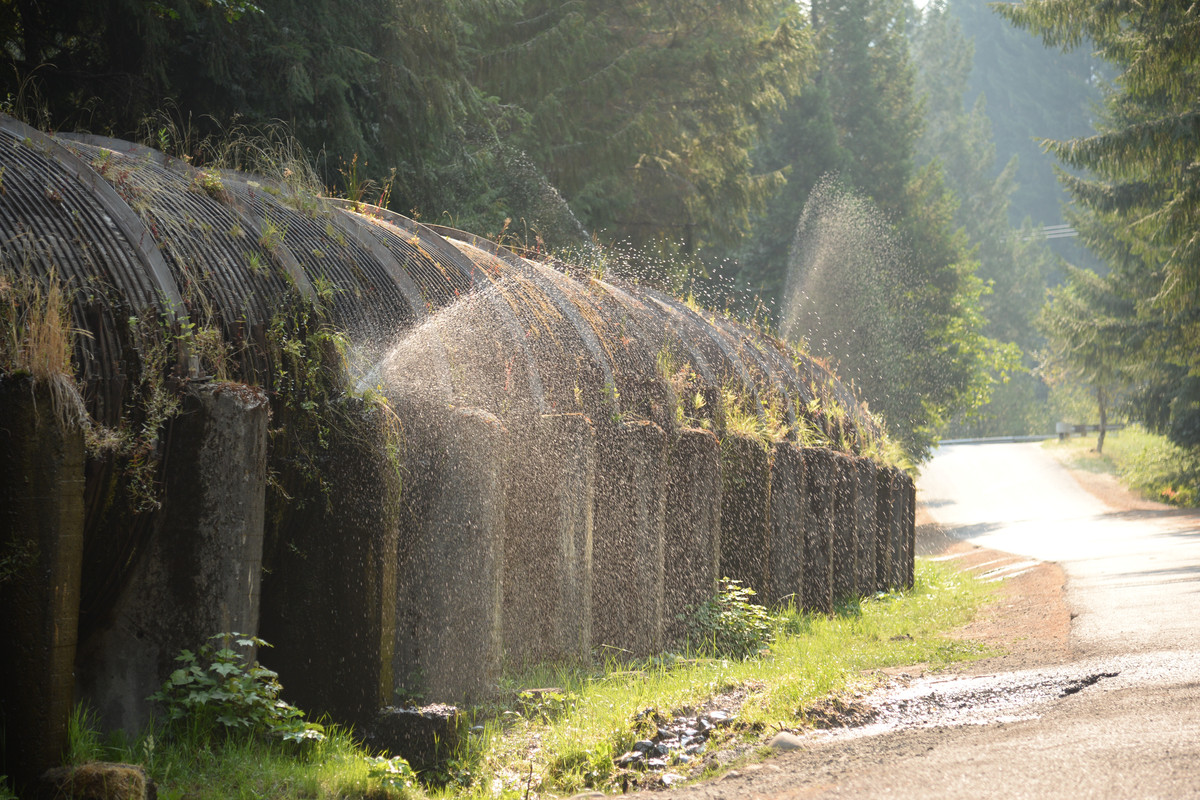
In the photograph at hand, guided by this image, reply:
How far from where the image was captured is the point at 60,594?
4672 mm

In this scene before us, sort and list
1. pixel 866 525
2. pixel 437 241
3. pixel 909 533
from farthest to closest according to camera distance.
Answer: pixel 909 533, pixel 866 525, pixel 437 241

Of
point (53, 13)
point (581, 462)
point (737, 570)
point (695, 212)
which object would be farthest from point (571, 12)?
point (581, 462)

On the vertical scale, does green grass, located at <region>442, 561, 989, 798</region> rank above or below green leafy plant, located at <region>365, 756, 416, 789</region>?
below

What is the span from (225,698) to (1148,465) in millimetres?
31718

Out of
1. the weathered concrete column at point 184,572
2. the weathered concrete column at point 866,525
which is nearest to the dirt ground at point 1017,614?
the weathered concrete column at point 866,525

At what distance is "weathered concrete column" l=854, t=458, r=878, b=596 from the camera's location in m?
14.2

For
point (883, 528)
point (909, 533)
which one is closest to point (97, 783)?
point (883, 528)

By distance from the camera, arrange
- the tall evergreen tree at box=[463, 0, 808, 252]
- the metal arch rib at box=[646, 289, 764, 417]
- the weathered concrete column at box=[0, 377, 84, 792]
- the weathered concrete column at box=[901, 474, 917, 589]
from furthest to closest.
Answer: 1. the tall evergreen tree at box=[463, 0, 808, 252]
2. the weathered concrete column at box=[901, 474, 917, 589]
3. the metal arch rib at box=[646, 289, 764, 417]
4. the weathered concrete column at box=[0, 377, 84, 792]

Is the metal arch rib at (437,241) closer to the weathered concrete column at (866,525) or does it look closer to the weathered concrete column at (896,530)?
the weathered concrete column at (866,525)

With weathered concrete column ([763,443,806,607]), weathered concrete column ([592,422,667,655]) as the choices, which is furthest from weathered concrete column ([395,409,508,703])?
weathered concrete column ([763,443,806,607])

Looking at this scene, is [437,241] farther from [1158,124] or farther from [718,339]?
[1158,124]

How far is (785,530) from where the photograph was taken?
38.8 feet

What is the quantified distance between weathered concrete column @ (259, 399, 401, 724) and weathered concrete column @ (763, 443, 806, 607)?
19.6ft

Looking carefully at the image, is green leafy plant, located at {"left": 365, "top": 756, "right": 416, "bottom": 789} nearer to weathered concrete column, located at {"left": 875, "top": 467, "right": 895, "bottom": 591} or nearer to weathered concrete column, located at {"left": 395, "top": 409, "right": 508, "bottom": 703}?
weathered concrete column, located at {"left": 395, "top": 409, "right": 508, "bottom": 703}
